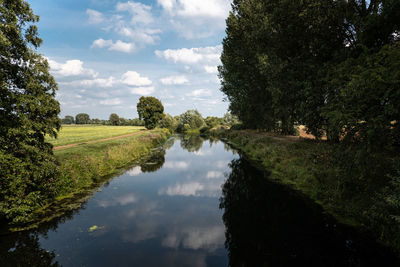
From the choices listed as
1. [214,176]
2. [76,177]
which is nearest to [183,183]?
[214,176]

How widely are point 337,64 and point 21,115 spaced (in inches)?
718

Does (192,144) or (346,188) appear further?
(192,144)

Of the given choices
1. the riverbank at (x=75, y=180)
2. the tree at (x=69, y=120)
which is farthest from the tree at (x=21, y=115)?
the tree at (x=69, y=120)

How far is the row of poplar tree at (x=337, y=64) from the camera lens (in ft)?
26.3

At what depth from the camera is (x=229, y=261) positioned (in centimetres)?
686

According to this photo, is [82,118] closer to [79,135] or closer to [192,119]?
[192,119]

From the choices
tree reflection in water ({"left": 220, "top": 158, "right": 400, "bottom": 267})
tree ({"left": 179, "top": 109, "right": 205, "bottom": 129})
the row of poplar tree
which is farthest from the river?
tree ({"left": 179, "top": 109, "right": 205, "bottom": 129})

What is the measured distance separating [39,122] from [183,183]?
10.9 m

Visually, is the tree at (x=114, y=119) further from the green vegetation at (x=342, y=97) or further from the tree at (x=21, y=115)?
the tree at (x=21, y=115)

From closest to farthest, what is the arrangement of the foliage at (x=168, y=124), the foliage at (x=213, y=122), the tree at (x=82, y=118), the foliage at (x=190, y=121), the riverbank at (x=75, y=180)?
the riverbank at (x=75, y=180) < the foliage at (x=168, y=124) < the foliage at (x=213, y=122) < the foliage at (x=190, y=121) < the tree at (x=82, y=118)

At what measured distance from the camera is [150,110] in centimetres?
6303

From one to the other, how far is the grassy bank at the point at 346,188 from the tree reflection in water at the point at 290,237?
597 mm

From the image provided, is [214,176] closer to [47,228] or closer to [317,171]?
[317,171]

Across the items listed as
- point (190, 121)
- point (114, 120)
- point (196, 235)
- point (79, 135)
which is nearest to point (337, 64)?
point (196, 235)
